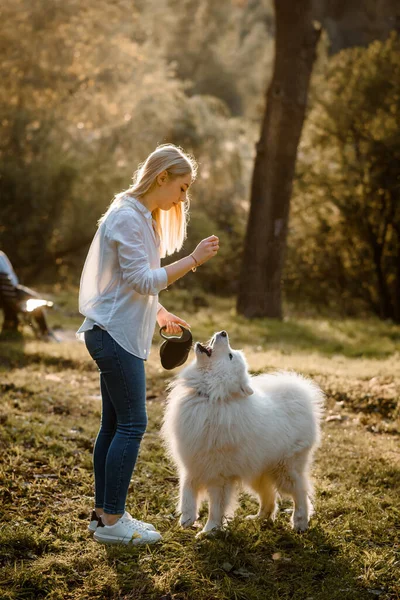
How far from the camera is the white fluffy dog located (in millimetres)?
3908

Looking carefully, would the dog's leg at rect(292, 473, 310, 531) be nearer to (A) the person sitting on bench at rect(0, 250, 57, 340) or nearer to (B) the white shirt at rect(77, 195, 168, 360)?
(B) the white shirt at rect(77, 195, 168, 360)

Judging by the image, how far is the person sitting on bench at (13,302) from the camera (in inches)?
386

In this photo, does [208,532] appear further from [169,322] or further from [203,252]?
[203,252]

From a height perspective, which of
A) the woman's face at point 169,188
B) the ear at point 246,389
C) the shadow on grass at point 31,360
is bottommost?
the shadow on grass at point 31,360

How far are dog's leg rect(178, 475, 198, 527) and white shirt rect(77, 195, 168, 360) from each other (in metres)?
0.93

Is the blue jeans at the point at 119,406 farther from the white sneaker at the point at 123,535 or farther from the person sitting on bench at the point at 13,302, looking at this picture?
the person sitting on bench at the point at 13,302

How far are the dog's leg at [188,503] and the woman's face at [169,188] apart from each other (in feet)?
5.15

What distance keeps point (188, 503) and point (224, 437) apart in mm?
481

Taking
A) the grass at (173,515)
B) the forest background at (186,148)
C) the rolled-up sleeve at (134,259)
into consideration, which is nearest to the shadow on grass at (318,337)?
the grass at (173,515)

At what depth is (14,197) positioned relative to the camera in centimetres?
1566

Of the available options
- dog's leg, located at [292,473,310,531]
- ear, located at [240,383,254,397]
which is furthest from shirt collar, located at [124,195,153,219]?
dog's leg, located at [292,473,310,531]

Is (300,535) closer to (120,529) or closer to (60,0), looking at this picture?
(120,529)

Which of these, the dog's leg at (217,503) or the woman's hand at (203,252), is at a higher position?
the woman's hand at (203,252)

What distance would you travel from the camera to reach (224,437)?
12.8 ft
